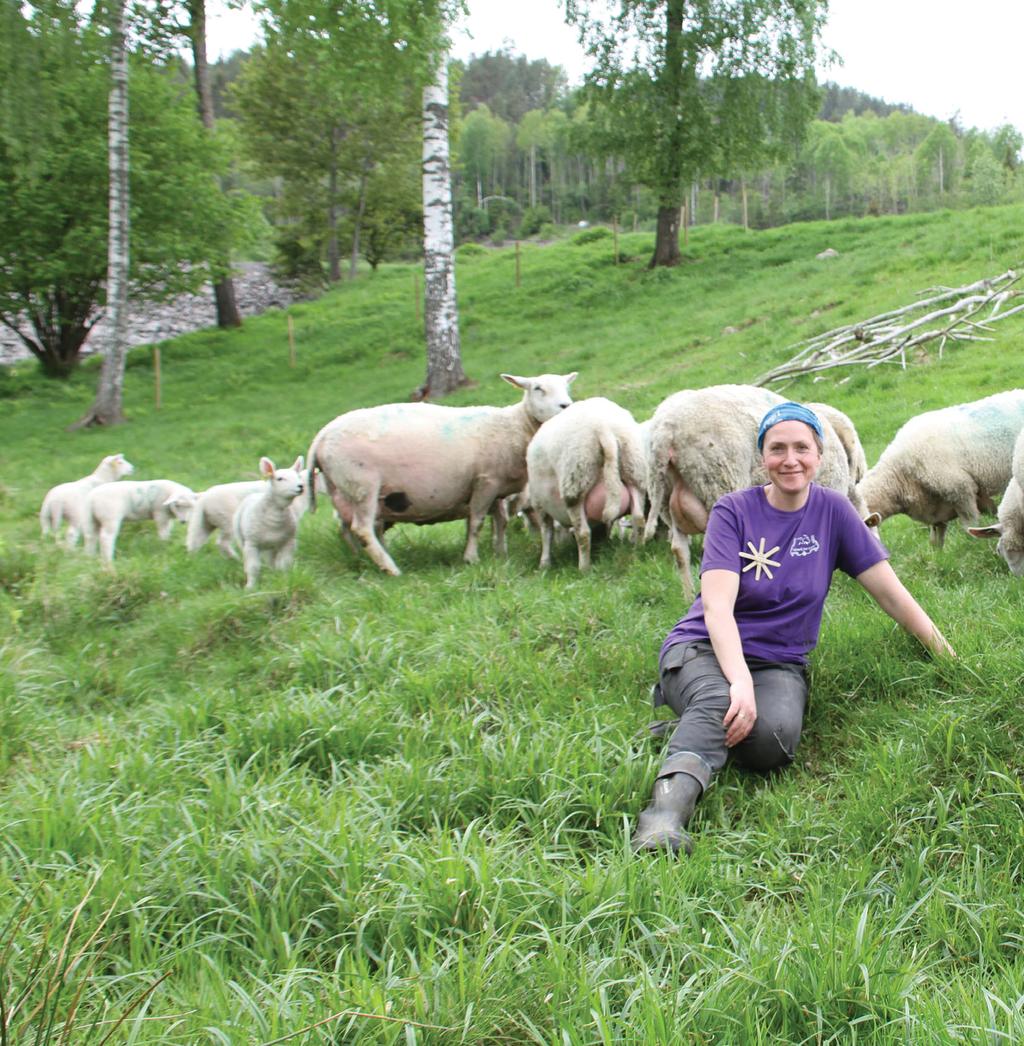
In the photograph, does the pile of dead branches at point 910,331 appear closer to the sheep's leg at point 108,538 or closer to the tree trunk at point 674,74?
the sheep's leg at point 108,538

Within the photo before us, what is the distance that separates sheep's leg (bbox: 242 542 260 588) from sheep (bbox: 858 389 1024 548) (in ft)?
14.8

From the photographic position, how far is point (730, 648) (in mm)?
3328

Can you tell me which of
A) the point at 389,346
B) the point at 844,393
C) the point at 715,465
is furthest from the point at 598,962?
the point at 389,346

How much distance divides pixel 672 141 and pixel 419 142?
16257mm

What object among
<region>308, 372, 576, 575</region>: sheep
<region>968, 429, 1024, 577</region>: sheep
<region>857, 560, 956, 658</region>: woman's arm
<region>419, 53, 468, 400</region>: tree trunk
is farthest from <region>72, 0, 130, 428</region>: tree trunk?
<region>857, 560, 956, 658</region>: woman's arm

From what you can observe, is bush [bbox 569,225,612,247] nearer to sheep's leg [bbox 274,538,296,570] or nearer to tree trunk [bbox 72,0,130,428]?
tree trunk [bbox 72,0,130,428]

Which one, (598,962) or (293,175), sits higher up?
(293,175)

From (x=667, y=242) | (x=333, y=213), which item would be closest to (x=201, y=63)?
(x=667, y=242)

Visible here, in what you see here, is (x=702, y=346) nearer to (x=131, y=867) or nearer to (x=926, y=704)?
(x=926, y=704)

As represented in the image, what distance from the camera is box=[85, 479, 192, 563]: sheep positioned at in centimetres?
927

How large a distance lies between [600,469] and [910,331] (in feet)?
25.2

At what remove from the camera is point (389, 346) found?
21.8m

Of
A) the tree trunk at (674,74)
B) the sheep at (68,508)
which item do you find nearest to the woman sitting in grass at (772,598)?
the sheep at (68,508)

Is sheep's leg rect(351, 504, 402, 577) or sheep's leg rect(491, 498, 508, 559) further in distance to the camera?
sheep's leg rect(491, 498, 508, 559)
